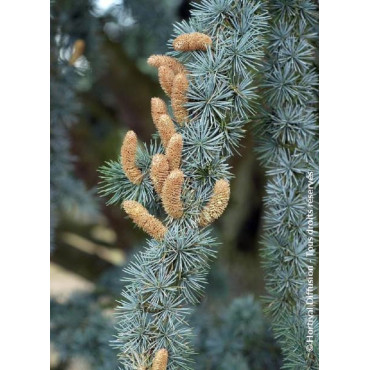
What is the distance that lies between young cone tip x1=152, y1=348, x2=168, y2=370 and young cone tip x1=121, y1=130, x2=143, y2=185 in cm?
11

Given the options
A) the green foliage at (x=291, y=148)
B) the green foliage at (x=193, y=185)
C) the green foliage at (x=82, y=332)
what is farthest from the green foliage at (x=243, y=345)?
the green foliage at (x=193, y=185)

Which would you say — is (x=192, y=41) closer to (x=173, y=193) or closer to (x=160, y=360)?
(x=173, y=193)

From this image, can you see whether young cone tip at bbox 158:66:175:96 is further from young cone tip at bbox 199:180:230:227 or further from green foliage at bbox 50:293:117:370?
green foliage at bbox 50:293:117:370

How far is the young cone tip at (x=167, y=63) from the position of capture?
39 centimetres

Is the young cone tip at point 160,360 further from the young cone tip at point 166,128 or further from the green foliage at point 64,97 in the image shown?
the green foliage at point 64,97

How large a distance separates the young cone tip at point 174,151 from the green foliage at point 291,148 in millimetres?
128

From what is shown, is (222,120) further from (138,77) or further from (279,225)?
(138,77)

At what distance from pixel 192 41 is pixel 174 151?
0.08 metres

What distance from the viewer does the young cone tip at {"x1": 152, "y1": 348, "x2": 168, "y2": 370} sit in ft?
1.12

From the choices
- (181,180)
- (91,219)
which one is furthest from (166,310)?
(91,219)

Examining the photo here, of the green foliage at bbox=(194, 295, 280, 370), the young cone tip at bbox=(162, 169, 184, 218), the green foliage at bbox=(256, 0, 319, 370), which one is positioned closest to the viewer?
the young cone tip at bbox=(162, 169, 184, 218)

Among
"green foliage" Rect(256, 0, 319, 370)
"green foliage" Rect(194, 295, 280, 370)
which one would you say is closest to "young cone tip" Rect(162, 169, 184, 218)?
"green foliage" Rect(256, 0, 319, 370)

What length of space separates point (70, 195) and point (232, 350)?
313mm
